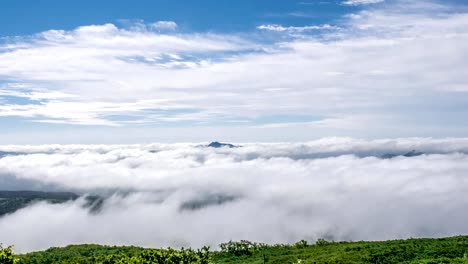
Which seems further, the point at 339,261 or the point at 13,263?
the point at 339,261

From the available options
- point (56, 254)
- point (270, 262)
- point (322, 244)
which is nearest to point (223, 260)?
point (270, 262)

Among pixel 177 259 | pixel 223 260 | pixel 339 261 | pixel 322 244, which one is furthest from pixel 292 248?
pixel 177 259

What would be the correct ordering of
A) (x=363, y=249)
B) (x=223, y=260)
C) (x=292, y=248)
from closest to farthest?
(x=363, y=249)
(x=223, y=260)
(x=292, y=248)

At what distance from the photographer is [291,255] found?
249ft

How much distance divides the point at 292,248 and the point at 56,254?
57.0m

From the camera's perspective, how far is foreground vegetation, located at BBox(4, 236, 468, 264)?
42.3 metres

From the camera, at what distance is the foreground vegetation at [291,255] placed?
4228cm

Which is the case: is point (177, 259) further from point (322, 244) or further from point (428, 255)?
point (322, 244)

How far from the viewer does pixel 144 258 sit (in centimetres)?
4178

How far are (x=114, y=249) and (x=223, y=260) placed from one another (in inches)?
1412

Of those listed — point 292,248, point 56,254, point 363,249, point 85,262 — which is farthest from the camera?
point 56,254

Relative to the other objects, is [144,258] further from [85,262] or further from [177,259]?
[85,262]

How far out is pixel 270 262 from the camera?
70.0 m

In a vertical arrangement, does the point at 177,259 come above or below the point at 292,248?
above
